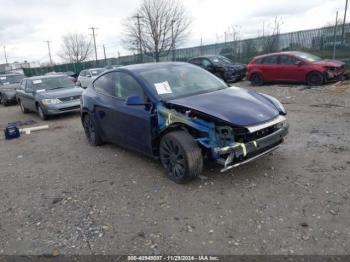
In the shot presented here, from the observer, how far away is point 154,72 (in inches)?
194

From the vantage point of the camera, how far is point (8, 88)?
15.7 meters

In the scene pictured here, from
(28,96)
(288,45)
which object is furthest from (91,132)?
(288,45)

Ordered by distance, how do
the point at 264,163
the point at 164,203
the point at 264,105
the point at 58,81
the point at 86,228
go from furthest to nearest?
the point at 58,81 < the point at 264,163 < the point at 264,105 < the point at 164,203 < the point at 86,228

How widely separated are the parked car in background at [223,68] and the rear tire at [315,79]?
4.04 meters

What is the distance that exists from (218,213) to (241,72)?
13.2 meters

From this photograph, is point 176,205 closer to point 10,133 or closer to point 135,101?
point 135,101

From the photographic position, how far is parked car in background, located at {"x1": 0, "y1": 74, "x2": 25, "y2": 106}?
1523cm

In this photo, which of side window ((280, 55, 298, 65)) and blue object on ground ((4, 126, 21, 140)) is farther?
side window ((280, 55, 298, 65))

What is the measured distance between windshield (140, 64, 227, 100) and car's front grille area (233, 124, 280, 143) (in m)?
1.11

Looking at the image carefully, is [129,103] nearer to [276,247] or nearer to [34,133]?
[276,247]

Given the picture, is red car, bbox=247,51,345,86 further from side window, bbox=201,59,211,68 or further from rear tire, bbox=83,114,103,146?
rear tire, bbox=83,114,103,146

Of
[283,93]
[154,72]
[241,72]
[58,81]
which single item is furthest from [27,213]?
[241,72]

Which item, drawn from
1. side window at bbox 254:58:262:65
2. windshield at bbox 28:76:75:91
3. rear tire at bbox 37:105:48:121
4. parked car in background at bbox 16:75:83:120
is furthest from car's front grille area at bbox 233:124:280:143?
side window at bbox 254:58:262:65

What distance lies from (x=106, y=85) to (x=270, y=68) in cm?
954
